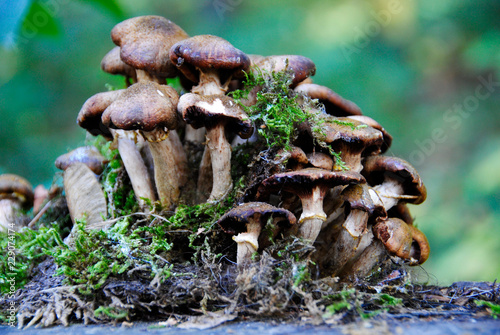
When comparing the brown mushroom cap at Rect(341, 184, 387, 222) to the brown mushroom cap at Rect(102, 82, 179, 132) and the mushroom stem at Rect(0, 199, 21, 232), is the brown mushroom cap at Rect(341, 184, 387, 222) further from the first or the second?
the mushroom stem at Rect(0, 199, 21, 232)

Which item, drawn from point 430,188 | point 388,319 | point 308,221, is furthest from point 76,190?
point 430,188

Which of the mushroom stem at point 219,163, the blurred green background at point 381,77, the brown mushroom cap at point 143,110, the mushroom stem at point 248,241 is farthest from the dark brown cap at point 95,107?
the blurred green background at point 381,77

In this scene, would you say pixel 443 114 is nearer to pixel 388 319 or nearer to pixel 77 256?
pixel 388 319

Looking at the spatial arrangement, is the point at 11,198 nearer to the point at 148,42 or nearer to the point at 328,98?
the point at 148,42

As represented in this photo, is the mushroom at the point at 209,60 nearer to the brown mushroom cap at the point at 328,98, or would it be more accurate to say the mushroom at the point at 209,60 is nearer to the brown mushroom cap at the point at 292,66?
the brown mushroom cap at the point at 292,66

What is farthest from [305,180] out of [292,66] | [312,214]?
[292,66]

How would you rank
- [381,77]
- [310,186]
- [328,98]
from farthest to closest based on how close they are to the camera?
[381,77]
[328,98]
[310,186]
